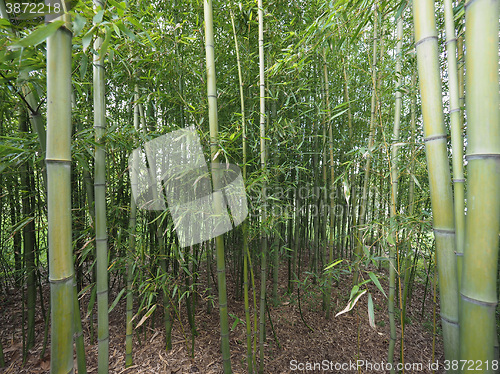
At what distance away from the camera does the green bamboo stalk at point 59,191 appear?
651 mm

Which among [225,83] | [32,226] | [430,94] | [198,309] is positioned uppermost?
[225,83]

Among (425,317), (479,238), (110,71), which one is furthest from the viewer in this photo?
(425,317)

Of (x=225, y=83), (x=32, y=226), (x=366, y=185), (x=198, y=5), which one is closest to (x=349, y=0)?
(x=198, y=5)

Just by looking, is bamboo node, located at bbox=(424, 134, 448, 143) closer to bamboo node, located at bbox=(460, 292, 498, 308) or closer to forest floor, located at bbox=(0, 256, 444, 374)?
bamboo node, located at bbox=(460, 292, 498, 308)

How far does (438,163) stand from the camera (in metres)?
0.70

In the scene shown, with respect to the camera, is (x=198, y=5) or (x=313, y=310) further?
(x=313, y=310)

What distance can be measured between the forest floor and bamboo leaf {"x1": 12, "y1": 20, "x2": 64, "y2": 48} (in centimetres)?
205

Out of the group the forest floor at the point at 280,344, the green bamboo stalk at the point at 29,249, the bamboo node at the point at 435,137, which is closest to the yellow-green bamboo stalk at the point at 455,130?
the bamboo node at the point at 435,137

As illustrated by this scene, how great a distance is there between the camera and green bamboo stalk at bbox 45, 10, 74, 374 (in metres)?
0.65

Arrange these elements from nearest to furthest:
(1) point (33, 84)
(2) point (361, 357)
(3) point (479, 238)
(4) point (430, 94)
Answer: (3) point (479, 238) → (4) point (430, 94) → (1) point (33, 84) → (2) point (361, 357)

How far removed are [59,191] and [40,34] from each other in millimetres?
392

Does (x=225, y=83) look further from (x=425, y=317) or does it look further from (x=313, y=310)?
(x=425, y=317)

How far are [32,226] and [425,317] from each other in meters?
4.08

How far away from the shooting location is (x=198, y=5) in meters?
1.67
